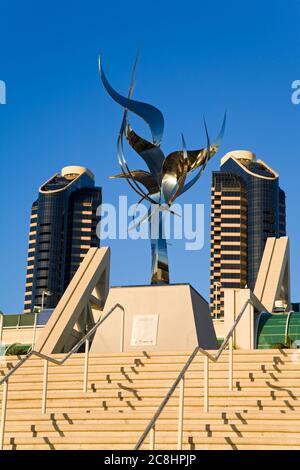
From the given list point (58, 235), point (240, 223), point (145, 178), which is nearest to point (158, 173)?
point (145, 178)

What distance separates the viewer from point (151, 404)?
1322 centimetres

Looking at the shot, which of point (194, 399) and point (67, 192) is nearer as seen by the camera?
point (194, 399)

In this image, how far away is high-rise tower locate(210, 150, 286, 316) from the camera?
477ft

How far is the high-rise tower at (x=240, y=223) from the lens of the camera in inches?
5723

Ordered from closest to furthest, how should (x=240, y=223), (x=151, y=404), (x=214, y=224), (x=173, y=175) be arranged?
(x=151, y=404), (x=173, y=175), (x=240, y=223), (x=214, y=224)

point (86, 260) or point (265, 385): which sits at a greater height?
point (86, 260)

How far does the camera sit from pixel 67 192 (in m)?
158

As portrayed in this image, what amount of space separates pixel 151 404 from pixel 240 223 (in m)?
136

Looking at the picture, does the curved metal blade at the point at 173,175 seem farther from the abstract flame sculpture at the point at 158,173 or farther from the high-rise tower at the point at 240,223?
the high-rise tower at the point at 240,223

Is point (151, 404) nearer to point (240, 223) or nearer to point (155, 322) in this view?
point (155, 322)
